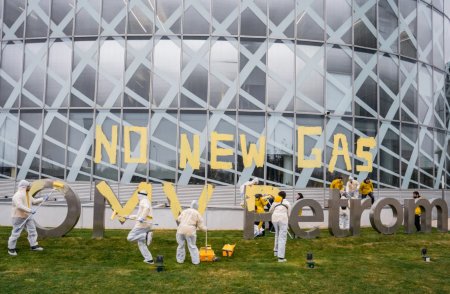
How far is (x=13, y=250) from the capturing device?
14562 millimetres

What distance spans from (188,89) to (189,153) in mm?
3438

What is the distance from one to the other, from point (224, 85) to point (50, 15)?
33.9 ft

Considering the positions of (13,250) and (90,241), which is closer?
(13,250)

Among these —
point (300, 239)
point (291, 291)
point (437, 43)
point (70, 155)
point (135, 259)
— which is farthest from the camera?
point (437, 43)

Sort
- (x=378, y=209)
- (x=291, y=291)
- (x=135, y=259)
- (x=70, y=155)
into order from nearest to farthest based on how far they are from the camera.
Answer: (x=291, y=291) → (x=135, y=259) → (x=378, y=209) → (x=70, y=155)

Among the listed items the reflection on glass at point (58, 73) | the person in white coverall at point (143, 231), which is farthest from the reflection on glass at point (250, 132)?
the person in white coverall at point (143, 231)

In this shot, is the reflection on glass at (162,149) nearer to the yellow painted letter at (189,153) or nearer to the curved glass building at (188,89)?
the curved glass building at (188,89)

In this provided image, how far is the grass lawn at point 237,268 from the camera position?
36.6ft

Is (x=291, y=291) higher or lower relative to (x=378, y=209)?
lower

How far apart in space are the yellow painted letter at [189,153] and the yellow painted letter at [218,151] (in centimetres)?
81

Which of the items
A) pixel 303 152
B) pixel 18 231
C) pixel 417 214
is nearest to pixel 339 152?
pixel 303 152

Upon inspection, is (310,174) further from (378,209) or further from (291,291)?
(291,291)

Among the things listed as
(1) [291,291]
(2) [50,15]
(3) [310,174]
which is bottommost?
(1) [291,291]

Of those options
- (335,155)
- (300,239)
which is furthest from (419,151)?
(300,239)
